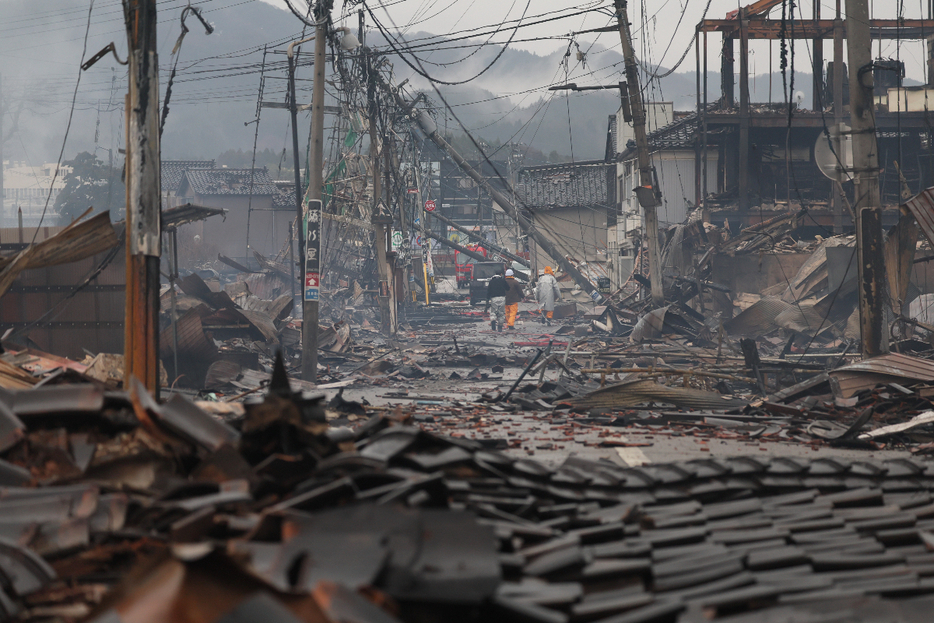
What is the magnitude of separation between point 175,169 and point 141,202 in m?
59.4

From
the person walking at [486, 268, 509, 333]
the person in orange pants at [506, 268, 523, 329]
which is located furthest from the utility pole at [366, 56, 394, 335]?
the person walking at [486, 268, 509, 333]

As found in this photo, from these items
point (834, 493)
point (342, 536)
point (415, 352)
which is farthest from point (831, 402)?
point (415, 352)

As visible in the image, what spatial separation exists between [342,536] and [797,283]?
22842 millimetres

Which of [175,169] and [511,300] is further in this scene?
[175,169]

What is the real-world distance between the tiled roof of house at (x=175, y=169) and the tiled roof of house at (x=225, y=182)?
4.10ft

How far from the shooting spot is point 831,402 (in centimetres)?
1037

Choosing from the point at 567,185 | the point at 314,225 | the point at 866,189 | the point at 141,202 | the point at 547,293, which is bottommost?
the point at 547,293

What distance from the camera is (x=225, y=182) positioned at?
194ft

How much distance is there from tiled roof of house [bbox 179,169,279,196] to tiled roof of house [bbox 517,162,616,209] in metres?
18.5

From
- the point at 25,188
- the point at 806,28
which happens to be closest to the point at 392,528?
the point at 806,28

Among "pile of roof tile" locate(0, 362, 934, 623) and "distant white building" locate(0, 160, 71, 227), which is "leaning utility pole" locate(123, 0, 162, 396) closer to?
"pile of roof tile" locate(0, 362, 934, 623)

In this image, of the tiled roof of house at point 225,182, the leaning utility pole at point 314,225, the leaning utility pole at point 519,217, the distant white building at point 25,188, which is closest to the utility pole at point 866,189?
the leaning utility pole at point 314,225

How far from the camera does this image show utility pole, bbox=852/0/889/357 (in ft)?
40.4

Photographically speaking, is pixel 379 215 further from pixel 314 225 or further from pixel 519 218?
pixel 519 218
